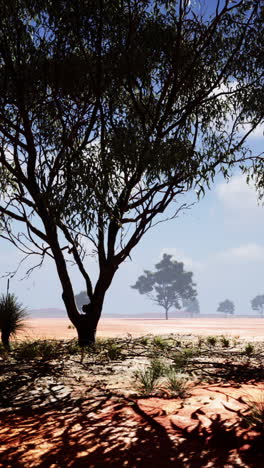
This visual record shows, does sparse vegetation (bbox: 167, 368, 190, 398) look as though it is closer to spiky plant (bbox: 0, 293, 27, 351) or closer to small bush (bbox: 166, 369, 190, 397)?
small bush (bbox: 166, 369, 190, 397)

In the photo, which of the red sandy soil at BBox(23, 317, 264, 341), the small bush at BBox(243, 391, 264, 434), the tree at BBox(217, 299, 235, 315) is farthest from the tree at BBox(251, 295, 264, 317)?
the small bush at BBox(243, 391, 264, 434)

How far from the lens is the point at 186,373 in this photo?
9.05 meters

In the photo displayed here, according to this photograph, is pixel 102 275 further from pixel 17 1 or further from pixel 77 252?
pixel 17 1

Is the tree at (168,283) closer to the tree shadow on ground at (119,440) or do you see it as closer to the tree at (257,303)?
the tree at (257,303)

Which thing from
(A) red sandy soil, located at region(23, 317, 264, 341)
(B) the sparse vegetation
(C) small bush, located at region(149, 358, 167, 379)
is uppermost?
(A) red sandy soil, located at region(23, 317, 264, 341)

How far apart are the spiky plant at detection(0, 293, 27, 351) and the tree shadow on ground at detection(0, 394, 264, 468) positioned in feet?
22.2

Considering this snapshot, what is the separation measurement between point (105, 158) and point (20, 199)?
14.5 ft

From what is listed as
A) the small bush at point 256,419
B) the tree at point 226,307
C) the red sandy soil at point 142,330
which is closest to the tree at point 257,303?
the tree at point 226,307

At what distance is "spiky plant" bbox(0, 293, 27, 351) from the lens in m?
13.0

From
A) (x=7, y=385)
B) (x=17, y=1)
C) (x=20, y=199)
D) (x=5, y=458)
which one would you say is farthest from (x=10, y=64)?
(x=5, y=458)

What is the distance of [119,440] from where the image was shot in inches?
209

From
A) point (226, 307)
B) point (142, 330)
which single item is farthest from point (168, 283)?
point (142, 330)

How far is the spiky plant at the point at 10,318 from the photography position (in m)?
13.0

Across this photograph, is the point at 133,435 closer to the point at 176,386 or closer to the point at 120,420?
the point at 120,420
